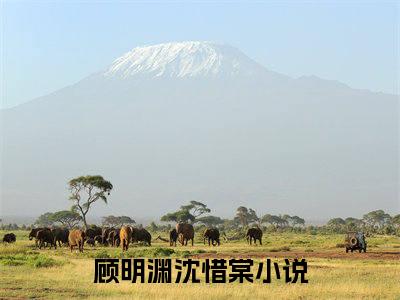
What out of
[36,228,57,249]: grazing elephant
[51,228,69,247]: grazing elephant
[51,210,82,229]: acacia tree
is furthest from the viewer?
[51,210,82,229]: acacia tree

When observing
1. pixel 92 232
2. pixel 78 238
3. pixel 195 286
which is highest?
pixel 92 232

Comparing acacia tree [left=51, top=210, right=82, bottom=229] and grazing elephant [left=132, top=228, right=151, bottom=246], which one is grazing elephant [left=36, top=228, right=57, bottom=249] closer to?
grazing elephant [left=132, top=228, right=151, bottom=246]

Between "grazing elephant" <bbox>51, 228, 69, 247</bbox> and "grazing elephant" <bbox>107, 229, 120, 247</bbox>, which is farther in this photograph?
"grazing elephant" <bbox>107, 229, 120, 247</bbox>

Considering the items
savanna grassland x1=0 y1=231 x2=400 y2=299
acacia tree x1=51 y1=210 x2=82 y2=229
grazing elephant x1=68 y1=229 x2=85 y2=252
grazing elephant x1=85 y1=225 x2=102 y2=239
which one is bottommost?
savanna grassland x1=0 y1=231 x2=400 y2=299

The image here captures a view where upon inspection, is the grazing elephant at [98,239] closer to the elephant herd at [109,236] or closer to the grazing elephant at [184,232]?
the elephant herd at [109,236]

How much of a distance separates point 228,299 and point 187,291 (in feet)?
5.15

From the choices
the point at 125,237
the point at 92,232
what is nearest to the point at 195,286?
the point at 125,237

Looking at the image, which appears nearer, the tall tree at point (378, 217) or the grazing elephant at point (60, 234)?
the grazing elephant at point (60, 234)

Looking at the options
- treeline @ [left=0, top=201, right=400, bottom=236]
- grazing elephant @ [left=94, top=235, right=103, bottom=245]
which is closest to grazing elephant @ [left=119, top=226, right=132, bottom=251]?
grazing elephant @ [left=94, top=235, right=103, bottom=245]

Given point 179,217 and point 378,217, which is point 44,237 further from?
point 378,217

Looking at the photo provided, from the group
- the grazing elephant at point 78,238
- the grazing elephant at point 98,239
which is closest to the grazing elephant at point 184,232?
the grazing elephant at point 98,239

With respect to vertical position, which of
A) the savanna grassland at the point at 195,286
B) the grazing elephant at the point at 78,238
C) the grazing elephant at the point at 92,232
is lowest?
the savanna grassland at the point at 195,286

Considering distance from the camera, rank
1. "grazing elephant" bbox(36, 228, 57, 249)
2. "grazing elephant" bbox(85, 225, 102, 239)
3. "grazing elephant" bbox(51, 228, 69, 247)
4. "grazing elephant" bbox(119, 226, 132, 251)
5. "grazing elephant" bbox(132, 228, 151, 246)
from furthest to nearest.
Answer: "grazing elephant" bbox(85, 225, 102, 239)
"grazing elephant" bbox(132, 228, 151, 246)
"grazing elephant" bbox(51, 228, 69, 247)
"grazing elephant" bbox(36, 228, 57, 249)
"grazing elephant" bbox(119, 226, 132, 251)

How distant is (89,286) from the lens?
26.3 m
